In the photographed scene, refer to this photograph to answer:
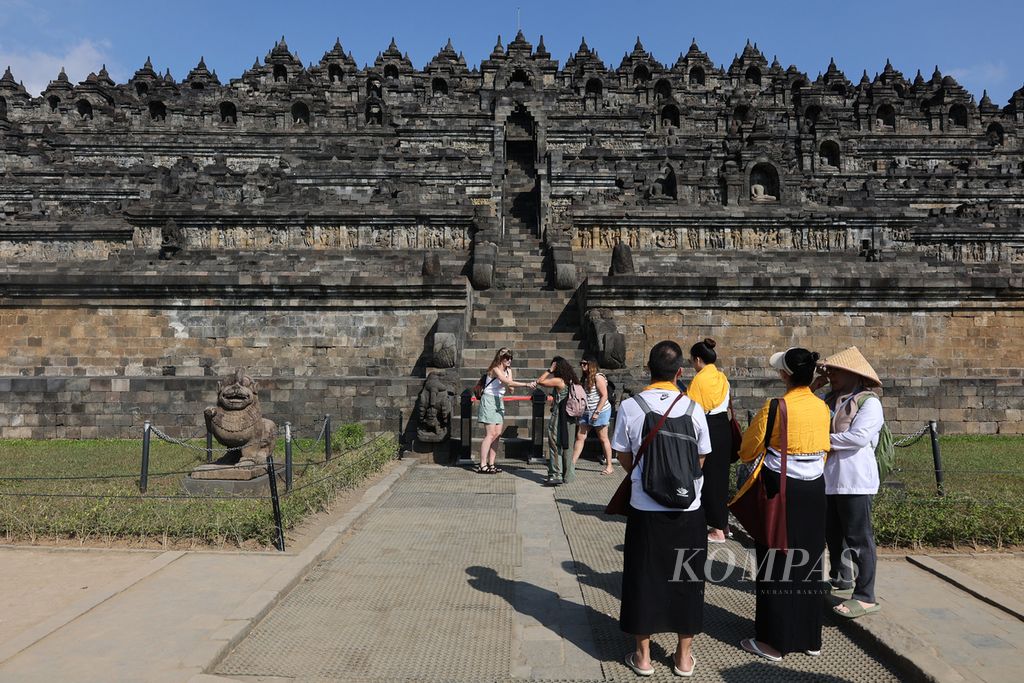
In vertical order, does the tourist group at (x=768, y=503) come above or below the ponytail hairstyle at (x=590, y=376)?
below

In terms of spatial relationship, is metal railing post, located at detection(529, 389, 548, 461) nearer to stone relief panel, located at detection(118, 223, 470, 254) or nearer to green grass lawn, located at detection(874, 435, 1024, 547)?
green grass lawn, located at detection(874, 435, 1024, 547)

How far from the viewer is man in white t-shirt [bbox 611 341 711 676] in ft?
12.6

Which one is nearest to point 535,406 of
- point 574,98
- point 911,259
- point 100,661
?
point 100,661

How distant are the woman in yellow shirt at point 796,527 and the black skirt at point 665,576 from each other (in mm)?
515

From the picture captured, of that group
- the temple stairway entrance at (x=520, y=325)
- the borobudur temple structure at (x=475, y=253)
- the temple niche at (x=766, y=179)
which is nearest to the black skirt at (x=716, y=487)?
the temple stairway entrance at (x=520, y=325)

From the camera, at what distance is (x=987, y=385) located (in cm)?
1229

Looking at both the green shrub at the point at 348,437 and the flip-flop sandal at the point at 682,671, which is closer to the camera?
the flip-flop sandal at the point at 682,671

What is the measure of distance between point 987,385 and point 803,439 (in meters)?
10.8

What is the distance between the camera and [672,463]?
3.83 meters

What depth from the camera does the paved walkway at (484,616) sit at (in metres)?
3.92

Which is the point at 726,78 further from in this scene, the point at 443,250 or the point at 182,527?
the point at 182,527

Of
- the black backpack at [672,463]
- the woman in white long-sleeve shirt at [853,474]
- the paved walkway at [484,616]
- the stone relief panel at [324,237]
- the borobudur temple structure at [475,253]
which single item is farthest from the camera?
the stone relief panel at [324,237]

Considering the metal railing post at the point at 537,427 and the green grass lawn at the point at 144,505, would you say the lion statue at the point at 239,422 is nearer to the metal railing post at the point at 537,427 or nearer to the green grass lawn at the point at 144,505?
the green grass lawn at the point at 144,505

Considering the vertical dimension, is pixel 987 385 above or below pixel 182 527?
above
